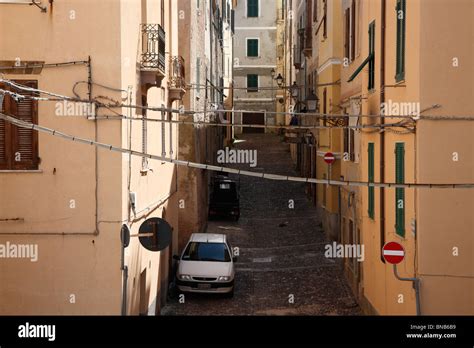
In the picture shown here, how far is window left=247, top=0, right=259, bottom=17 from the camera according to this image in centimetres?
6020

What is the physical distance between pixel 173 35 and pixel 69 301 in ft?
36.7

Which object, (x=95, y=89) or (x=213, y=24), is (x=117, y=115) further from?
(x=213, y=24)

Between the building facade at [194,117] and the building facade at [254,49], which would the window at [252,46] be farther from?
the building facade at [194,117]

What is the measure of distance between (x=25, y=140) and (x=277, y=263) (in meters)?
13.1

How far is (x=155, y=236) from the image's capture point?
12852 millimetres

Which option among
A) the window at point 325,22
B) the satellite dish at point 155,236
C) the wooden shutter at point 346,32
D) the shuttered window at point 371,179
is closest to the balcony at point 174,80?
the wooden shutter at point 346,32

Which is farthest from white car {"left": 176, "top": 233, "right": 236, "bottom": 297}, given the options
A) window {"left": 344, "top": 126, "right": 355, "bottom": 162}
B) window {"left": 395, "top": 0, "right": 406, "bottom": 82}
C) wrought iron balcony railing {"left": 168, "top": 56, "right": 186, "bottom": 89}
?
window {"left": 395, "top": 0, "right": 406, "bottom": 82}

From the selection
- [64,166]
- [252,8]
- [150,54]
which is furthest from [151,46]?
[252,8]

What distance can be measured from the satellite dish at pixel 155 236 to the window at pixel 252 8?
49.6m

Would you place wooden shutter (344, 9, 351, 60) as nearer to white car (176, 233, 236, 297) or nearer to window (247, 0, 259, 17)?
white car (176, 233, 236, 297)

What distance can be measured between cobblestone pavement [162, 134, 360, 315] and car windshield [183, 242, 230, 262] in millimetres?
1026

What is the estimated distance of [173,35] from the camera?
21.8 meters

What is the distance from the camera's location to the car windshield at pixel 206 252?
20078 mm
